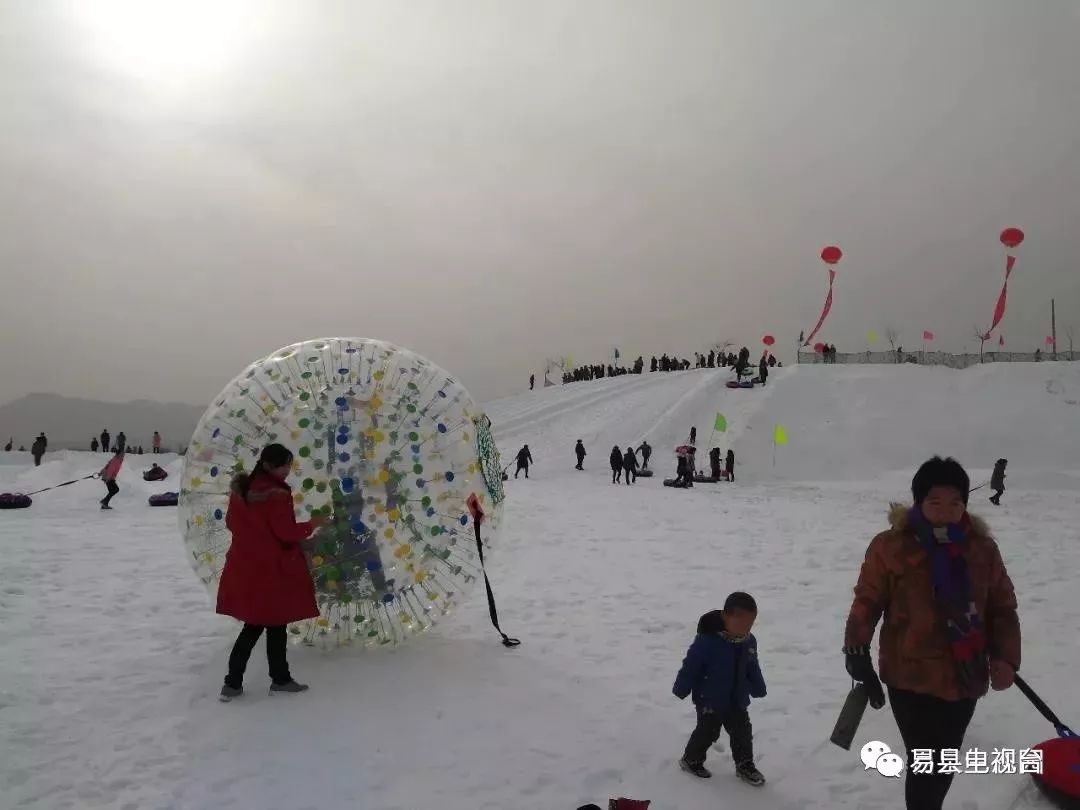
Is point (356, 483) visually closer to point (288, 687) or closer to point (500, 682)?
point (288, 687)

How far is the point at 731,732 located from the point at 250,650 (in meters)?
2.97

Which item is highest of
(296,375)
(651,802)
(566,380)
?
(566,380)

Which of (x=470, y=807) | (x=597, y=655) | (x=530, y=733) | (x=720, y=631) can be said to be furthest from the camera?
(x=597, y=655)

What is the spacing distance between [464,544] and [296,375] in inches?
67.3

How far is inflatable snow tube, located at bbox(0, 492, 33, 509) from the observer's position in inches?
529

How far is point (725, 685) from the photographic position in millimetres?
3793

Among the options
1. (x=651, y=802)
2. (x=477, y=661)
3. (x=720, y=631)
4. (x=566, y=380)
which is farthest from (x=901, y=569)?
(x=566, y=380)

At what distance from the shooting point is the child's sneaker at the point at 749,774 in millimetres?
3773

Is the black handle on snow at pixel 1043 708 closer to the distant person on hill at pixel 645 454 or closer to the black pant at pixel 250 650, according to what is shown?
the black pant at pixel 250 650

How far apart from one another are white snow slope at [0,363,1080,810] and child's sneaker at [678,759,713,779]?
75 millimetres

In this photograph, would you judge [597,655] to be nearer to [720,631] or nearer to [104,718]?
[720,631]

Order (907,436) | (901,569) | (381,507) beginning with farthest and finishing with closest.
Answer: (907,436)
(381,507)
(901,569)

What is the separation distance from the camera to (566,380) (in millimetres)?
52906

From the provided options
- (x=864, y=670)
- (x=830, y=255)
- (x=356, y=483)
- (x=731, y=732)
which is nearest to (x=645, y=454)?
(x=830, y=255)
